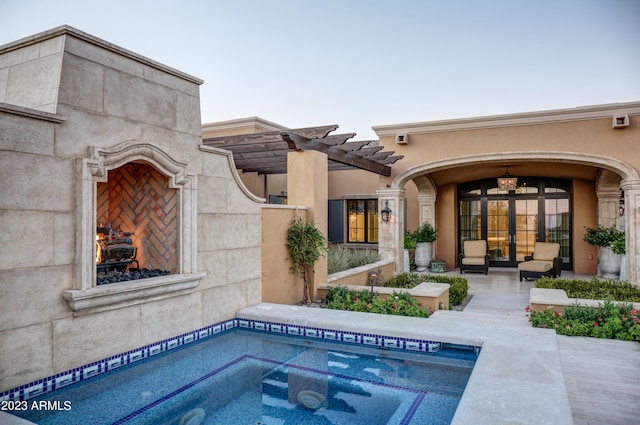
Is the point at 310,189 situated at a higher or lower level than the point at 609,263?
higher

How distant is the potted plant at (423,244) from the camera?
44.4 ft

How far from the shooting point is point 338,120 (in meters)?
19.2

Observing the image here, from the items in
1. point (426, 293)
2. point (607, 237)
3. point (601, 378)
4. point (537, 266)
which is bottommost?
point (601, 378)

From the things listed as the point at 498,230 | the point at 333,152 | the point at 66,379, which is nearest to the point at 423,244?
the point at 498,230

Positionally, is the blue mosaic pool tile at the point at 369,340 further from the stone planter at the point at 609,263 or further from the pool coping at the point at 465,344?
the stone planter at the point at 609,263

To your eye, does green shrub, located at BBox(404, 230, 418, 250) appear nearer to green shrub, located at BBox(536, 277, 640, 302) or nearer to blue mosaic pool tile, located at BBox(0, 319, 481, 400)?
green shrub, located at BBox(536, 277, 640, 302)

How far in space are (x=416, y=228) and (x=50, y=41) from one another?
12.3m

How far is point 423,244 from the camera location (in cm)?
1361

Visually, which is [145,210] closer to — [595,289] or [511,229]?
[595,289]

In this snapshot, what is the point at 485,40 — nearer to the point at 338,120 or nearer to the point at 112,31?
the point at 112,31

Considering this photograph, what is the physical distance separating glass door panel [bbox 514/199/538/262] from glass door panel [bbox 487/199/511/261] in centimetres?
29

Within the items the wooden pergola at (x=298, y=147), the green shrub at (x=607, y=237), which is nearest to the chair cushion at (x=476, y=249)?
the green shrub at (x=607, y=237)

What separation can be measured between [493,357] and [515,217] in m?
12.0

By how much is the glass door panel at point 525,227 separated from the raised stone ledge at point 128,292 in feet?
40.1
